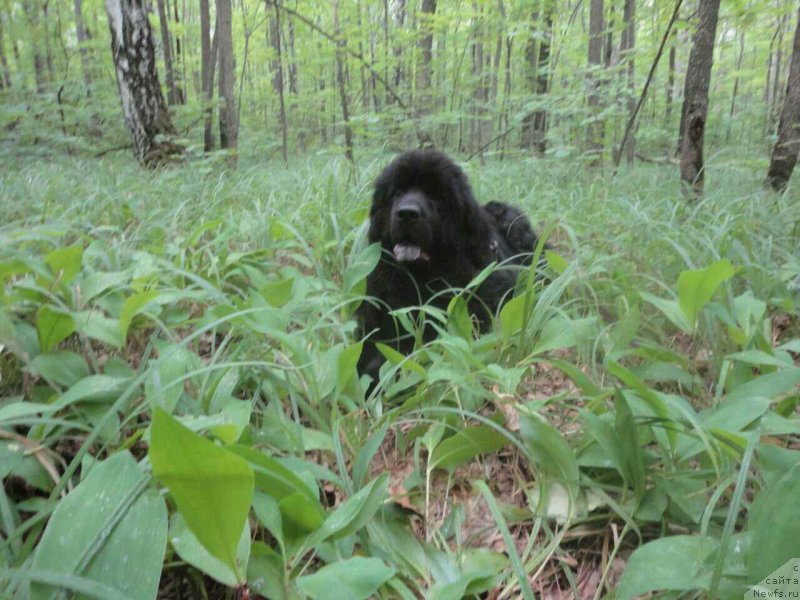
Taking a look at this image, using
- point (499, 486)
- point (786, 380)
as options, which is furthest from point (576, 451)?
point (786, 380)

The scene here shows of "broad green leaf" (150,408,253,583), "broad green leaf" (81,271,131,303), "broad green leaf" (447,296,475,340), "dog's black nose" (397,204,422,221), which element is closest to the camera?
"broad green leaf" (150,408,253,583)

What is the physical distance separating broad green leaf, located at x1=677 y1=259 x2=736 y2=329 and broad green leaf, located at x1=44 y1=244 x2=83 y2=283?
1.74 m

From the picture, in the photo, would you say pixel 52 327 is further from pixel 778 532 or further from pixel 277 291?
pixel 778 532

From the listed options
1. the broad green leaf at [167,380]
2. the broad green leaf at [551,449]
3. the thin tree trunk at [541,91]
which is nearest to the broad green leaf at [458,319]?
the broad green leaf at [551,449]

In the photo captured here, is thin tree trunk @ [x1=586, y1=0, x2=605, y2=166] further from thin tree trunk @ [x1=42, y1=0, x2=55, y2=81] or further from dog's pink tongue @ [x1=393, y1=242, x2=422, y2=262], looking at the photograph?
thin tree trunk @ [x1=42, y1=0, x2=55, y2=81]

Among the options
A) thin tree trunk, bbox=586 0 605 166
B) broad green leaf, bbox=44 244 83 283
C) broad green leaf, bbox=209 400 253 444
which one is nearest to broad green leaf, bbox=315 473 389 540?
broad green leaf, bbox=209 400 253 444

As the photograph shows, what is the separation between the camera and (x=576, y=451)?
1.10 metres

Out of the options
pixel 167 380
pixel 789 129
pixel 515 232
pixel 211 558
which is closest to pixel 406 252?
pixel 515 232

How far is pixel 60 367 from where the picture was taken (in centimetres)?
118

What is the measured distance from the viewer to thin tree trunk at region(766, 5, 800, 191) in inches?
141

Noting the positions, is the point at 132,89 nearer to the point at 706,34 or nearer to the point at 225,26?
the point at 225,26

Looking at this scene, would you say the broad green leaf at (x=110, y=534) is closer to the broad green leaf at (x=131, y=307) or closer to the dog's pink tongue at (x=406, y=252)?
the broad green leaf at (x=131, y=307)

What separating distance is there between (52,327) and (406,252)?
142 centimetres

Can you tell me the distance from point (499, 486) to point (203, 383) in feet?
2.45
